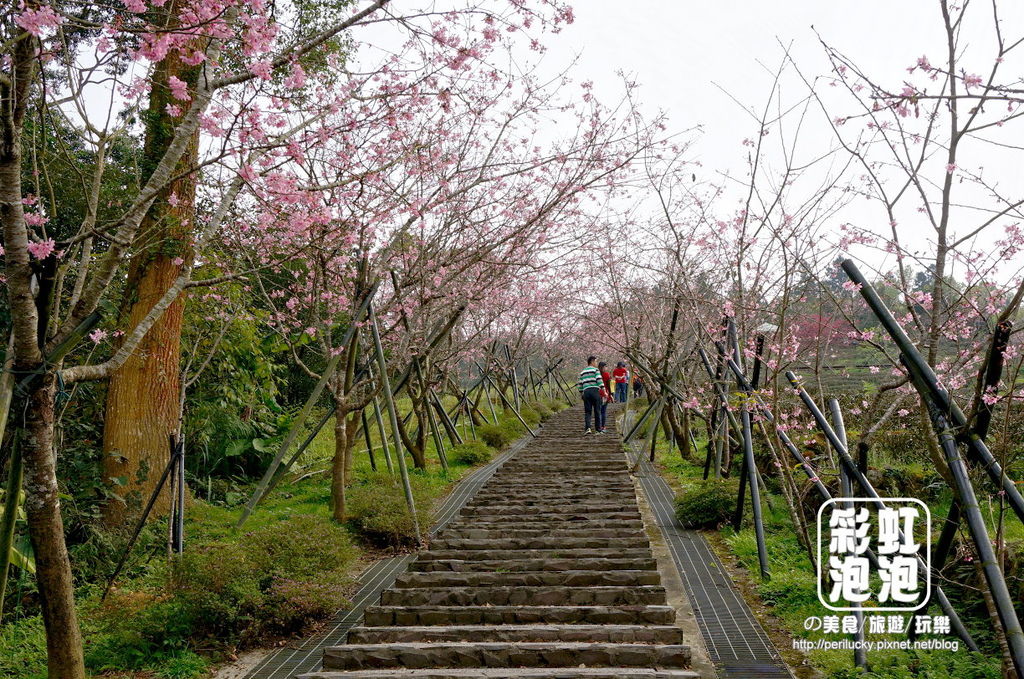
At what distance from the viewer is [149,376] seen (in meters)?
7.13

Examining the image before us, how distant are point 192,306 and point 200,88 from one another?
17.3 ft

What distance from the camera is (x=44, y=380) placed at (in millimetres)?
3164

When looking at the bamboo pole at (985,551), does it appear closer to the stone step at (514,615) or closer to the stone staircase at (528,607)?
the stone staircase at (528,607)

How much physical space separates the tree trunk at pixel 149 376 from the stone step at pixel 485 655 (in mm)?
3969

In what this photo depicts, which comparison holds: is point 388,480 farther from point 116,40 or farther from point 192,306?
point 116,40

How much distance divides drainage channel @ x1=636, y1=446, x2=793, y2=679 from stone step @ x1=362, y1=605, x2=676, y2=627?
378 mm

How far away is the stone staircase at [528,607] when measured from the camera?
3.82 meters

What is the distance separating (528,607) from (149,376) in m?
4.81

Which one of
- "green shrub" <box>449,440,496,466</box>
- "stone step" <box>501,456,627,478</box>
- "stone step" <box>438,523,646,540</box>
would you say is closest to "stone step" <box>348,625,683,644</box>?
"stone step" <box>438,523,646,540</box>

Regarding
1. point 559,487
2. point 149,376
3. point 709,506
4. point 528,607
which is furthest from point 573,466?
point 149,376

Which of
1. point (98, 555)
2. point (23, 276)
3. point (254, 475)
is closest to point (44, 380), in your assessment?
point (23, 276)

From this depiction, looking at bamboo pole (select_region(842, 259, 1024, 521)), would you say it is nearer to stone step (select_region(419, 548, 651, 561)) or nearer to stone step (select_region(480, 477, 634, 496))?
stone step (select_region(419, 548, 651, 561))

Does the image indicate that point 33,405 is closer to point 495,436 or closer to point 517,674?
point 517,674

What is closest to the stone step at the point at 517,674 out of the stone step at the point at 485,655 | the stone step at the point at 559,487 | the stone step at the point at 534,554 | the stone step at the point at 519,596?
the stone step at the point at 485,655
